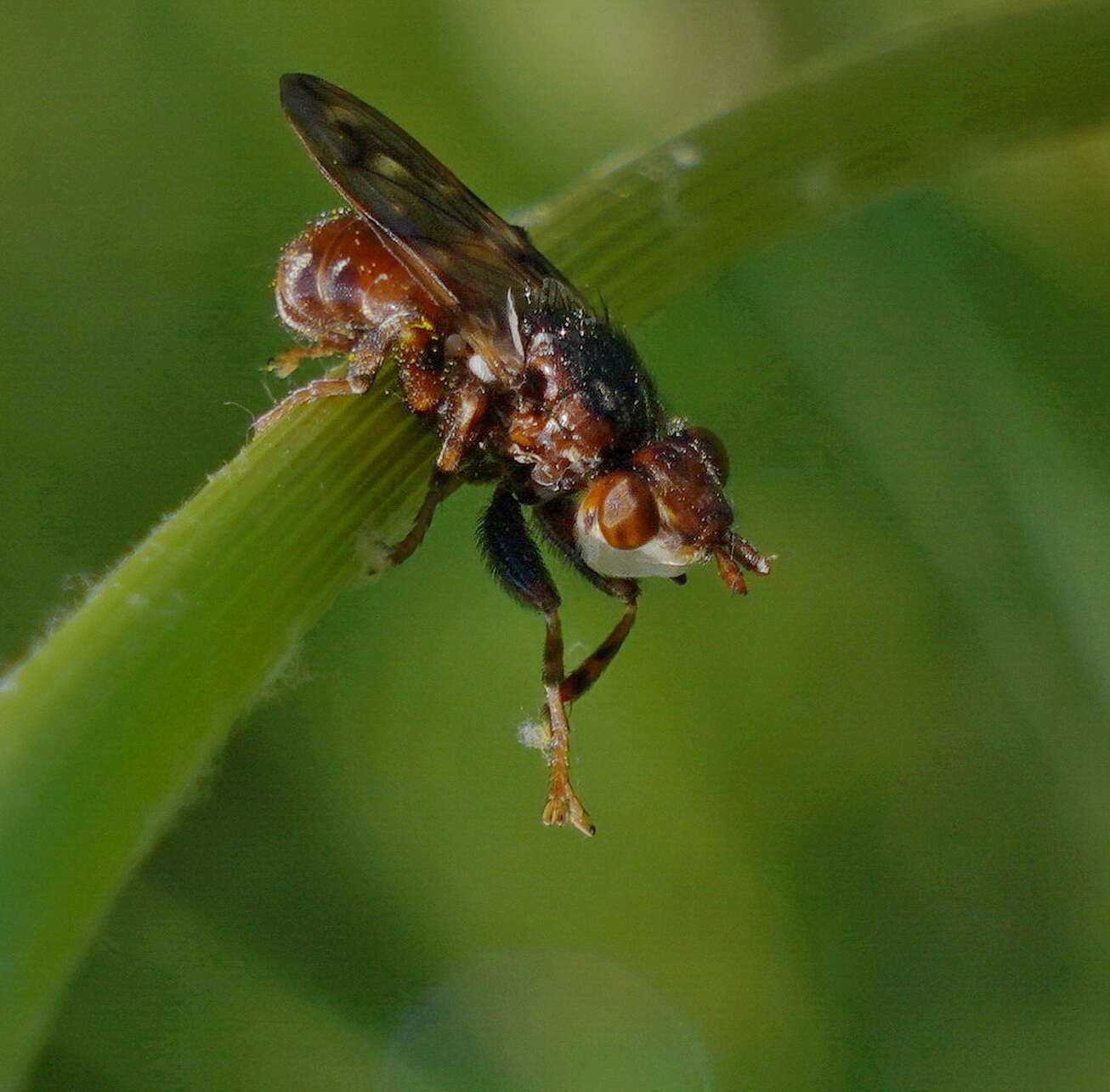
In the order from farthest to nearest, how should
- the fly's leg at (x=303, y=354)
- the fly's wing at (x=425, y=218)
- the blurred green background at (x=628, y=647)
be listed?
1. the blurred green background at (x=628, y=647)
2. the fly's leg at (x=303, y=354)
3. the fly's wing at (x=425, y=218)

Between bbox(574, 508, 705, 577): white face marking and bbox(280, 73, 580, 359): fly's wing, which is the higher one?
bbox(280, 73, 580, 359): fly's wing

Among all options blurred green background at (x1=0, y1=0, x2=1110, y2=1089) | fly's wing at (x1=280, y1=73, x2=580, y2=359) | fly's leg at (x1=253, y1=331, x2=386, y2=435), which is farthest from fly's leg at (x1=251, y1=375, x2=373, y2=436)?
blurred green background at (x1=0, y1=0, x2=1110, y2=1089)

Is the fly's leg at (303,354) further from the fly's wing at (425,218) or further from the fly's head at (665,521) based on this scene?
the fly's head at (665,521)

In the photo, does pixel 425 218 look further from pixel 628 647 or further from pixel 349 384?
pixel 628 647

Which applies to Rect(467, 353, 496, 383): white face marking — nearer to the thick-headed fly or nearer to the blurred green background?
the thick-headed fly

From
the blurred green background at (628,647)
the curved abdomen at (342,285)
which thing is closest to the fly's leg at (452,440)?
the curved abdomen at (342,285)

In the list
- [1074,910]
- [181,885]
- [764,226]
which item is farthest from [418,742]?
[764,226]
